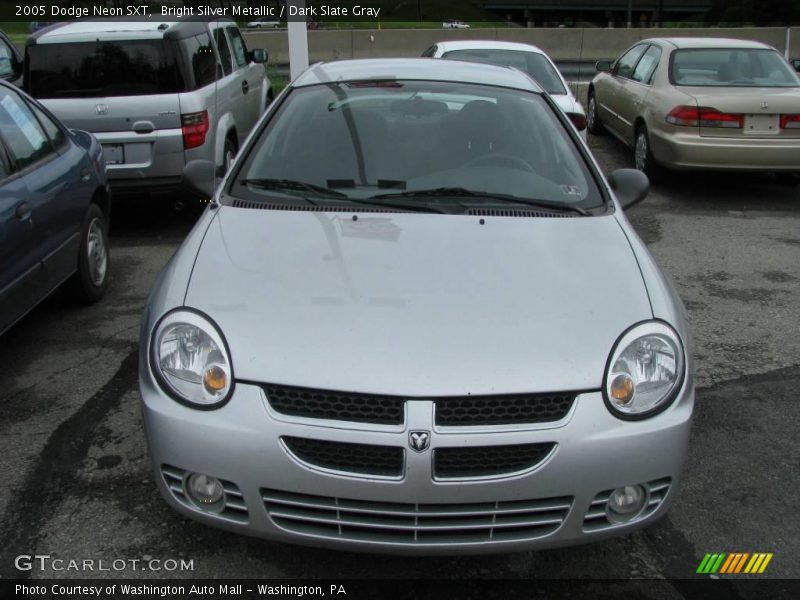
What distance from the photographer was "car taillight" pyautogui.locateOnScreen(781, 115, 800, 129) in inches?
311

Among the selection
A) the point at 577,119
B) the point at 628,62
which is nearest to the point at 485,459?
the point at 577,119

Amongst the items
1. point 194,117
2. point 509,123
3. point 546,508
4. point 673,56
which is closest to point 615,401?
point 546,508

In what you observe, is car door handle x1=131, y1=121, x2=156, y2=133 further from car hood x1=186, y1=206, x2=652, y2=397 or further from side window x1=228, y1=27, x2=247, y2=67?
car hood x1=186, y1=206, x2=652, y2=397

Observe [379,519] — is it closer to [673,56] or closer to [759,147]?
[759,147]

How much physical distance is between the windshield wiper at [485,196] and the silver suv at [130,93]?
377cm

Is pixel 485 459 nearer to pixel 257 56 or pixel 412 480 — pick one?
→ pixel 412 480

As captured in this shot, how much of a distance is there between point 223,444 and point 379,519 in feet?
1.69

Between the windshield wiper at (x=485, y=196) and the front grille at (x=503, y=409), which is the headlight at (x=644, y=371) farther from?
the windshield wiper at (x=485, y=196)

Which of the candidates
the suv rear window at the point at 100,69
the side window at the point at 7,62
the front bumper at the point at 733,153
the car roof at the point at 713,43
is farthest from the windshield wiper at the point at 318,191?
the side window at the point at 7,62

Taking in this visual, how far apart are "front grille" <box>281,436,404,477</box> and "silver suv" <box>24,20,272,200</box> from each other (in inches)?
191

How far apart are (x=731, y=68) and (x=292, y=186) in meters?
6.65

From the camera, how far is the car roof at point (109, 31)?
Answer: 6805 millimetres

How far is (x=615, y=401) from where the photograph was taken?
2.54 meters

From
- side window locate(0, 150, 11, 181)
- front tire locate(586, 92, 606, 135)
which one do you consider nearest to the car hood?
side window locate(0, 150, 11, 181)
